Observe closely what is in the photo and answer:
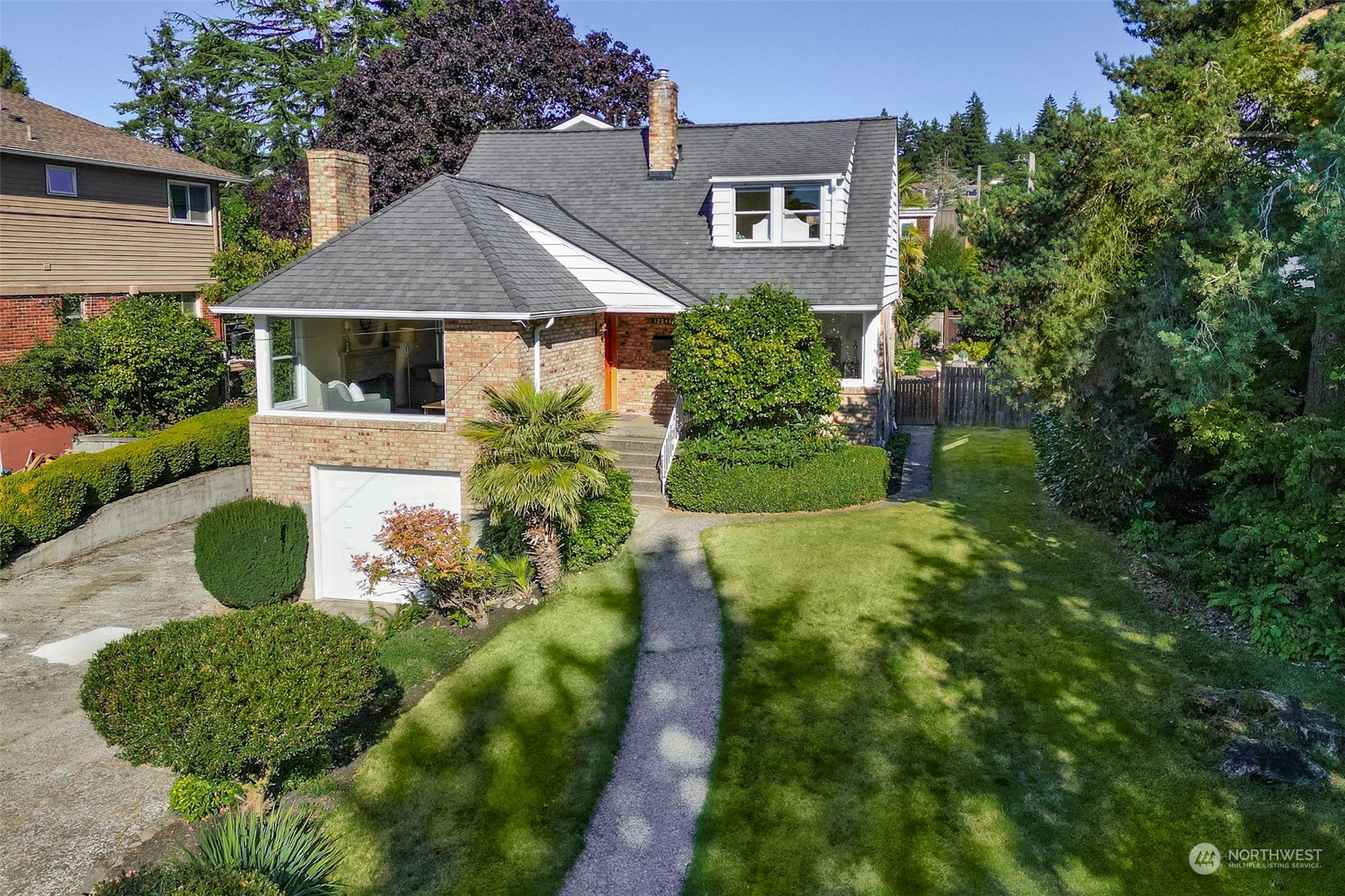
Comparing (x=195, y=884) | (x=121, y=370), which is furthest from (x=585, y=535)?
(x=121, y=370)

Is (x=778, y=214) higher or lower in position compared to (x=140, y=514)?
higher

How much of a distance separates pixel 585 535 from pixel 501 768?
518cm

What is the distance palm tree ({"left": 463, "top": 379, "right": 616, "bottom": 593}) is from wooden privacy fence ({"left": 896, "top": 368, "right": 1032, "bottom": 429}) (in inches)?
602

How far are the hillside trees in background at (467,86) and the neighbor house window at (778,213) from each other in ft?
52.2

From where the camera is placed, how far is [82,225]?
82.3ft

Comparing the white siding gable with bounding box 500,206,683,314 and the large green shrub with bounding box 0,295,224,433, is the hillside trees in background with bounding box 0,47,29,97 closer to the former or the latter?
the large green shrub with bounding box 0,295,224,433

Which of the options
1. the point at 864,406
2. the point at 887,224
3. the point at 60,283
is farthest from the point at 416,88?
the point at 864,406

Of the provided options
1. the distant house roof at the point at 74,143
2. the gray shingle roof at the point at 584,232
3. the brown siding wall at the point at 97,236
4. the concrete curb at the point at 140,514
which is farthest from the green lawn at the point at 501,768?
the distant house roof at the point at 74,143

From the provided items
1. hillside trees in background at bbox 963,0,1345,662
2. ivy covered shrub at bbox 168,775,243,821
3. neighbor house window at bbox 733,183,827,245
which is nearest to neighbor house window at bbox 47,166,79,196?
neighbor house window at bbox 733,183,827,245

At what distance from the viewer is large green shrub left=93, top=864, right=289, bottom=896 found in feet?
22.5

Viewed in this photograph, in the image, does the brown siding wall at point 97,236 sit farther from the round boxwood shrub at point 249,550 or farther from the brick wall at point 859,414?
Answer: the brick wall at point 859,414

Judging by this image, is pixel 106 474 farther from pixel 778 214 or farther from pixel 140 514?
pixel 778 214

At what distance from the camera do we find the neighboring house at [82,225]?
900 inches

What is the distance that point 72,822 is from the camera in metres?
9.66
